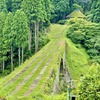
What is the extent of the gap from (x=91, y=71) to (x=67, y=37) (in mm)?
36483

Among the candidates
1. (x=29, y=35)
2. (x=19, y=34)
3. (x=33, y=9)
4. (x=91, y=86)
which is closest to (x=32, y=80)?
(x=91, y=86)

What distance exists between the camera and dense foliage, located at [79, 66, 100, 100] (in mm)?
13859

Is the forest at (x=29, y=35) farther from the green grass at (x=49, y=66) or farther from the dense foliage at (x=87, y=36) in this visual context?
the green grass at (x=49, y=66)

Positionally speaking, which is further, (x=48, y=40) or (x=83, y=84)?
(x=48, y=40)

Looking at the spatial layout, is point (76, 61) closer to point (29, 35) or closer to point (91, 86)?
point (29, 35)

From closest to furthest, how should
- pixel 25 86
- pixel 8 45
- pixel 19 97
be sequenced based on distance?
pixel 19 97 → pixel 25 86 → pixel 8 45

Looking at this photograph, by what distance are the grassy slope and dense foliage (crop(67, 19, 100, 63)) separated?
1.48 m

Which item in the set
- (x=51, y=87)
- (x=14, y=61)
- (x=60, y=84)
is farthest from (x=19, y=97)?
(x=14, y=61)

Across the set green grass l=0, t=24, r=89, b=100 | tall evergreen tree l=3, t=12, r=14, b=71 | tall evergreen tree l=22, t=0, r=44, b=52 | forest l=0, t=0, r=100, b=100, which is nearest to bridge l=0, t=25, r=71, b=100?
green grass l=0, t=24, r=89, b=100

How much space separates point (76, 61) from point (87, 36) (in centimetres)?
885

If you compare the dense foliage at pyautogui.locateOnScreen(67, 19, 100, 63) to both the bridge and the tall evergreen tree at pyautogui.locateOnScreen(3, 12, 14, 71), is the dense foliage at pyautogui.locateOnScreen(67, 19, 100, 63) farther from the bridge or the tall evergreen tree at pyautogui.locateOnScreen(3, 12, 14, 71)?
the bridge

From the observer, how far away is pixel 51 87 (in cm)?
2106

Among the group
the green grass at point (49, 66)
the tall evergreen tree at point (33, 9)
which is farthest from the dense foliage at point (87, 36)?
the tall evergreen tree at point (33, 9)

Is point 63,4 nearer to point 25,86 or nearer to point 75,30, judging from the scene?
point 75,30
